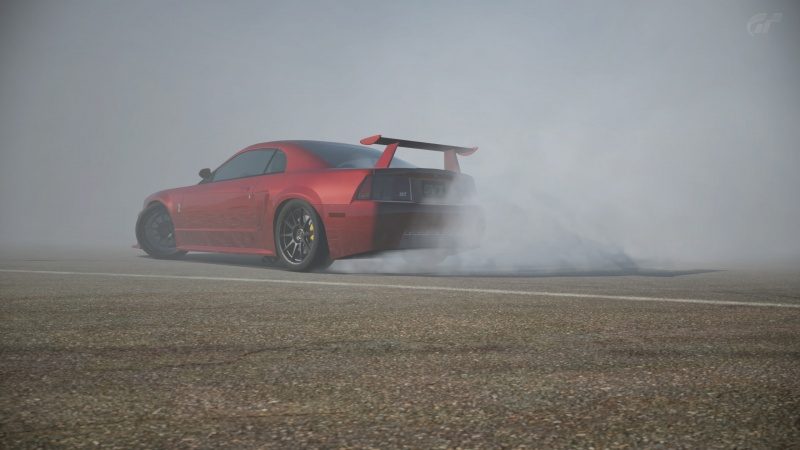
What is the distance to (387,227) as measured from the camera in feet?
21.0

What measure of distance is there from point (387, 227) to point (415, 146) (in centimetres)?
97

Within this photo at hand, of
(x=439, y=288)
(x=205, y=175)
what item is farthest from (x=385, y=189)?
(x=205, y=175)

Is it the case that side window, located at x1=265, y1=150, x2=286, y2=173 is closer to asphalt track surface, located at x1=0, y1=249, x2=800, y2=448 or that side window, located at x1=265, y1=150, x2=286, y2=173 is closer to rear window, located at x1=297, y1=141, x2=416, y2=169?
rear window, located at x1=297, y1=141, x2=416, y2=169

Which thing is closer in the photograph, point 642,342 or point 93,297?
point 642,342

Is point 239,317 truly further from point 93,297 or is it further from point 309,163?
point 309,163

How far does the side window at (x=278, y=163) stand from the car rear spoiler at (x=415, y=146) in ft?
4.03

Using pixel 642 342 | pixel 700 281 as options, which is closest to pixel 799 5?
pixel 700 281

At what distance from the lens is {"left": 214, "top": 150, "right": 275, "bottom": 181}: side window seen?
7.79 m

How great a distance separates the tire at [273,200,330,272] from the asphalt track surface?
2305 mm

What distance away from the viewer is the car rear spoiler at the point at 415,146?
258 inches

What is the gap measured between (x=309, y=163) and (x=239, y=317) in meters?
3.75

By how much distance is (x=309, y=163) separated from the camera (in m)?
7.05

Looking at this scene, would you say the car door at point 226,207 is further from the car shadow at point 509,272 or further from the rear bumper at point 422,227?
the rear bumper at point 422,227

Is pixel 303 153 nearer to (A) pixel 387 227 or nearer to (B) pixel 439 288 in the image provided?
(A) pixel 387 227
